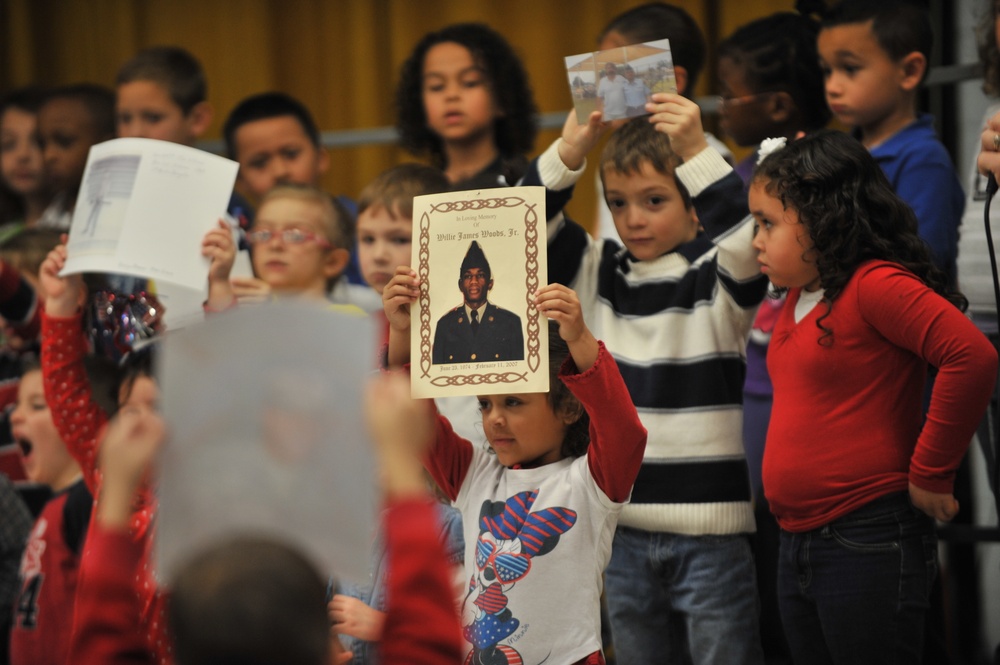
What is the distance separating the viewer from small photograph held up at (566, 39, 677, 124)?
254 centimetres

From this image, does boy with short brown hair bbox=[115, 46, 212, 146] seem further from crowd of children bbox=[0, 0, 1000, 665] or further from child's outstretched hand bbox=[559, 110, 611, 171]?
child's outstretched hand bbox=[559, 110, 611, 171]

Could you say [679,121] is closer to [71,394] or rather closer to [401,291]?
[401,291]

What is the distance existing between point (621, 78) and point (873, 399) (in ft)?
2.82

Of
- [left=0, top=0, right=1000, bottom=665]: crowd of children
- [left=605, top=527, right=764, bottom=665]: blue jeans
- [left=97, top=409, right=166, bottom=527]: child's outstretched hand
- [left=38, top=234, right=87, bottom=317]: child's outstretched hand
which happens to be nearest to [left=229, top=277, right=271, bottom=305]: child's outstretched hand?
[left=0, top=0, right=1000, bottom=665]: crowd of children

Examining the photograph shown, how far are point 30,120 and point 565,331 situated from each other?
341 centimetres

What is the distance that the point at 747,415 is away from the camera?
3.26 meters

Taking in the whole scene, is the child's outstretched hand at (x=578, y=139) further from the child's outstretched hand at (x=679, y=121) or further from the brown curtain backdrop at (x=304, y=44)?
the brown curtain backdrop at (x=304, y=44)

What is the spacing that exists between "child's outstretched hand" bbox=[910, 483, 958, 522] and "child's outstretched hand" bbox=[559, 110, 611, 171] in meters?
1.02

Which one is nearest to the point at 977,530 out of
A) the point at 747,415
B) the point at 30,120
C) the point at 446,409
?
the point at 747,415

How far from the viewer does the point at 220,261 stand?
3062mm

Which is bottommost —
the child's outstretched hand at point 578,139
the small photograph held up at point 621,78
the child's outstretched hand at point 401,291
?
the child's outstretched hand at point 401,291

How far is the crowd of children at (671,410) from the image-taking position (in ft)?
7.29

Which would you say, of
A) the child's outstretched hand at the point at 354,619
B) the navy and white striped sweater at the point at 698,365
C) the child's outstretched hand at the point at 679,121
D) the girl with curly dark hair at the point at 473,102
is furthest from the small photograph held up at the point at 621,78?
the child's outstretched hand at the point at 354,619

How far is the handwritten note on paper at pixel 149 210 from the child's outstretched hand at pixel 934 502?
178cm
